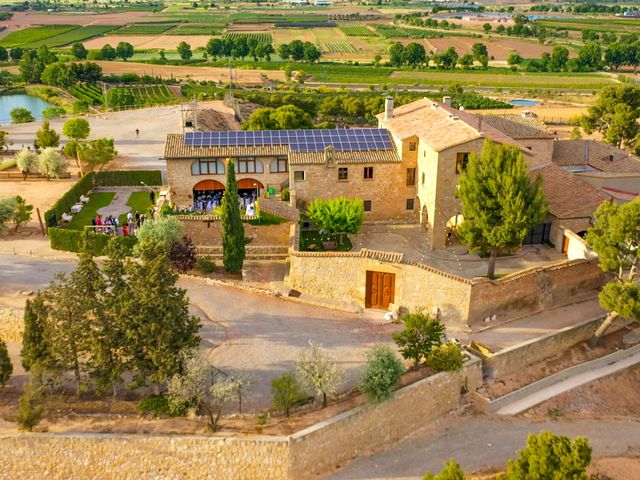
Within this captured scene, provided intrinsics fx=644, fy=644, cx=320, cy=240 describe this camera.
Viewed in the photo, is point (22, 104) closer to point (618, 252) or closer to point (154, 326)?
point (154, 326)

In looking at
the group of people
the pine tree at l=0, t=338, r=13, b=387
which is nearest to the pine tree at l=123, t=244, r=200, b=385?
the pine tree at l=0, t=338, r=13, b=387

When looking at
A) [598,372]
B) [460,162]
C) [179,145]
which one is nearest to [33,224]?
[179,145]

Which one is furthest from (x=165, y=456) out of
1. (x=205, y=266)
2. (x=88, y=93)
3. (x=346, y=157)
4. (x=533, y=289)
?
(x=88, y=93)

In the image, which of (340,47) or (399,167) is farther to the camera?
(340,47)

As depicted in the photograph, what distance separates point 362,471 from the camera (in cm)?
2461

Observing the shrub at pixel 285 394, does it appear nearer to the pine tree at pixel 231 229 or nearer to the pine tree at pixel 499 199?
the pine tree at pixel 231 229

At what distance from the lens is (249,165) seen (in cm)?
4462

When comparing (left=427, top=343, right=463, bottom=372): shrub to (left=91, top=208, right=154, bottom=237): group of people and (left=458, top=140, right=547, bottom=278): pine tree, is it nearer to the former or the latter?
(left=458, top=140, right=547, bottom=278): pine tree

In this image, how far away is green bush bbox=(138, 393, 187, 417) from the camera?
958 inches

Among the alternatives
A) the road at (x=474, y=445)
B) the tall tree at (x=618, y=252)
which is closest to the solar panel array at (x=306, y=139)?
the tall tree at (x=618, y=252)

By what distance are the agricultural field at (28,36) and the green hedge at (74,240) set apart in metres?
144

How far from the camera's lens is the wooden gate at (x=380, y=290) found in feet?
106

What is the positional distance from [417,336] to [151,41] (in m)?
171

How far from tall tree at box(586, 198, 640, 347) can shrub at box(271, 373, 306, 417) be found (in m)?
A: 15.4
